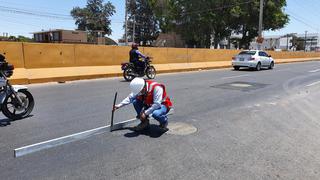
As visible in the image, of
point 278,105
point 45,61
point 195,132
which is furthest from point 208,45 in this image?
point 195,132

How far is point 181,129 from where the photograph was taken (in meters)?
6.16

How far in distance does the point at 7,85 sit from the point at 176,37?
68693 mm

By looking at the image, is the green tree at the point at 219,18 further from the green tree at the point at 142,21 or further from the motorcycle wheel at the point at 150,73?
the motorcycle wheel at the point at 150,73

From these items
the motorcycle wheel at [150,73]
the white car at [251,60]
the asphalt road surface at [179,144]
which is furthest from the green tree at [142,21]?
the asphalt road surface at [179,144]

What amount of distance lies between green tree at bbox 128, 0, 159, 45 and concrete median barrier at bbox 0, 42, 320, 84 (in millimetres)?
67527

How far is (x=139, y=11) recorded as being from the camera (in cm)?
8812

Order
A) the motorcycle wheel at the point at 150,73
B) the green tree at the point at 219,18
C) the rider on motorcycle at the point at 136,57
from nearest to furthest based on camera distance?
the rider on motorcycle at the point at 136,57, the motorcycle wheel at the point at 150,73, the green tree at the point at 219,18

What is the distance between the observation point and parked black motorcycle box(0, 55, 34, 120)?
6.48m

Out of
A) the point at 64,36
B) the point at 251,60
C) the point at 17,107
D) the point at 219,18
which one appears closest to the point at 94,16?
the point at 64,36

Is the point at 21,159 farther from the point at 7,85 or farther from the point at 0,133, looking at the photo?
the point at 7,85

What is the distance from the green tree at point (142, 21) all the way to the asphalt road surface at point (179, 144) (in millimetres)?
80519

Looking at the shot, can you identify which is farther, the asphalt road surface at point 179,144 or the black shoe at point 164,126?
the black shoe at point 164,126

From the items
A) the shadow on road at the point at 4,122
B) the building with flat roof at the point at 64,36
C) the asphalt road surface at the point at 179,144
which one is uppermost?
the building with flat roof at the point at 64,36

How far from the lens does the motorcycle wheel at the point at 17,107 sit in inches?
257
